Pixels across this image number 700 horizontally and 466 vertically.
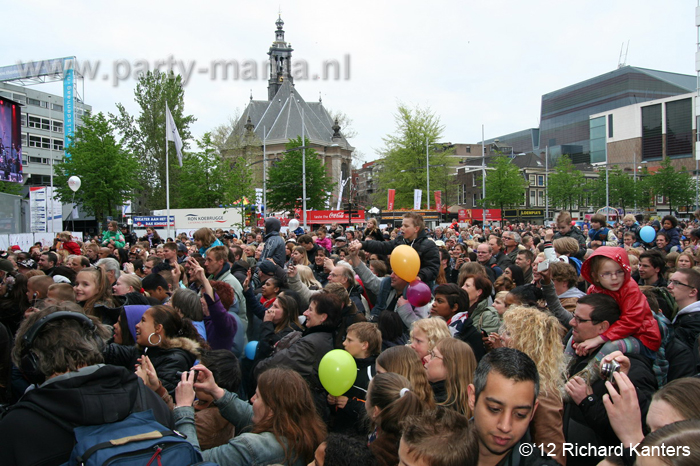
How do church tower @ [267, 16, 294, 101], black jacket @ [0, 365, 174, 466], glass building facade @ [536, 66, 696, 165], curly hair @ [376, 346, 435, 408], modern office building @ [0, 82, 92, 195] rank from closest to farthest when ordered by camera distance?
black jacket @ [0, 365, 174, 466] → curly hair @ [376, 346, 435, 408] → modern office building @ [0, 82, 92, 195] → church tower @ [267, 16, 294, 101] → glass building facade @ [536, 66, 696, 165]

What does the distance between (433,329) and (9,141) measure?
32.1m

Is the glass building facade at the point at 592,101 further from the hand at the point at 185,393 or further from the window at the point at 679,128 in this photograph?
the hand at the point at 185,393

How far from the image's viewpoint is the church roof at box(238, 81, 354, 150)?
3031 inches

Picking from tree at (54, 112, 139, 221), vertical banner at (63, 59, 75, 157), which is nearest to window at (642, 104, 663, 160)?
tree at (54, 112, 139, 221)

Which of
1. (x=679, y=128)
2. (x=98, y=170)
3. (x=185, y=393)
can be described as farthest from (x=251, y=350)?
(x=679, y=128)

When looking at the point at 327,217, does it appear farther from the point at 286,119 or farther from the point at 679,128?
the point at 679,128

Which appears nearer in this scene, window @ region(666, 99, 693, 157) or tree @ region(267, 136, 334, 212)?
tree @ region(267, 136, 334, 212)

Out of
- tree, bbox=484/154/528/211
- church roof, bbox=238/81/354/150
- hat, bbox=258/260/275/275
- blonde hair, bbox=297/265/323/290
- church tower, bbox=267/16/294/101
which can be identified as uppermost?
church tower, bbox=267/16/294/101

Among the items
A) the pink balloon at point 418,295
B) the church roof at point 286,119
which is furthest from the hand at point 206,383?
the church roof at point 286,119

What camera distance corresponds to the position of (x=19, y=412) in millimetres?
1980

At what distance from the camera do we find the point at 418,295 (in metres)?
5.12

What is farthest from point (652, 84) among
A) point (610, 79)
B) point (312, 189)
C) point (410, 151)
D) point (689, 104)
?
point (312, 189)

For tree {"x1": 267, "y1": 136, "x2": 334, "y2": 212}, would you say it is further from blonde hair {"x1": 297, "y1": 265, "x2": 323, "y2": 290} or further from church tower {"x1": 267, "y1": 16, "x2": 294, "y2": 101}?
church tower {"x1": 267, "y1": 16, "x2": 294, "y2": 101}

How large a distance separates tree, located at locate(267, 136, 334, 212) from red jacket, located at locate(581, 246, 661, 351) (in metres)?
41.8
